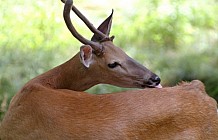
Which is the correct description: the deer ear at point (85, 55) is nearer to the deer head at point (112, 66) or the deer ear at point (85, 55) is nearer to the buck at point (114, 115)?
the deer head at point (112, 66)

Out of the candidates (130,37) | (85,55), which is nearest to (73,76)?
(85,55)

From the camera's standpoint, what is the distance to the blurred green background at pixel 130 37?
976cm

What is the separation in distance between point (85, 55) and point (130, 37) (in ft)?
15.9

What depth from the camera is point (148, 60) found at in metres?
10.4

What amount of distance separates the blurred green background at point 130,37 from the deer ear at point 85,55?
2.20 m

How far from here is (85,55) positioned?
6.73 m

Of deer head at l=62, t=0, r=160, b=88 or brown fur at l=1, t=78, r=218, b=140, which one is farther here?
deer head at l=62, t=0, r=160, b=88

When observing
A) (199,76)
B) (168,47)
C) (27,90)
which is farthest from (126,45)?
(27,90)

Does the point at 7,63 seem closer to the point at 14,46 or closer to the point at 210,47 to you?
the point at 14,46

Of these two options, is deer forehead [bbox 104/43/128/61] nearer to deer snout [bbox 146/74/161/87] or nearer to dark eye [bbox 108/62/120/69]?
dark eye [bbox 108/62/120/69]

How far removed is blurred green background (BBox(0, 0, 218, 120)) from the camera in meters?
9.76

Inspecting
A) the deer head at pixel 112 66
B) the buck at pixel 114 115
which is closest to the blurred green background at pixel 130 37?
the deer head at pixel 112 66

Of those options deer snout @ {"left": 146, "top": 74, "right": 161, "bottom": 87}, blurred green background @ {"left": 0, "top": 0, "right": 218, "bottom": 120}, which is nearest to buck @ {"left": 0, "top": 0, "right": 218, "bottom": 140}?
deer snout @ {"left": 146, "top": 74, "right": 161, "bottom": 87}

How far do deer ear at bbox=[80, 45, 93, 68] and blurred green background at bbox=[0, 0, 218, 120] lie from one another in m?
2.20
